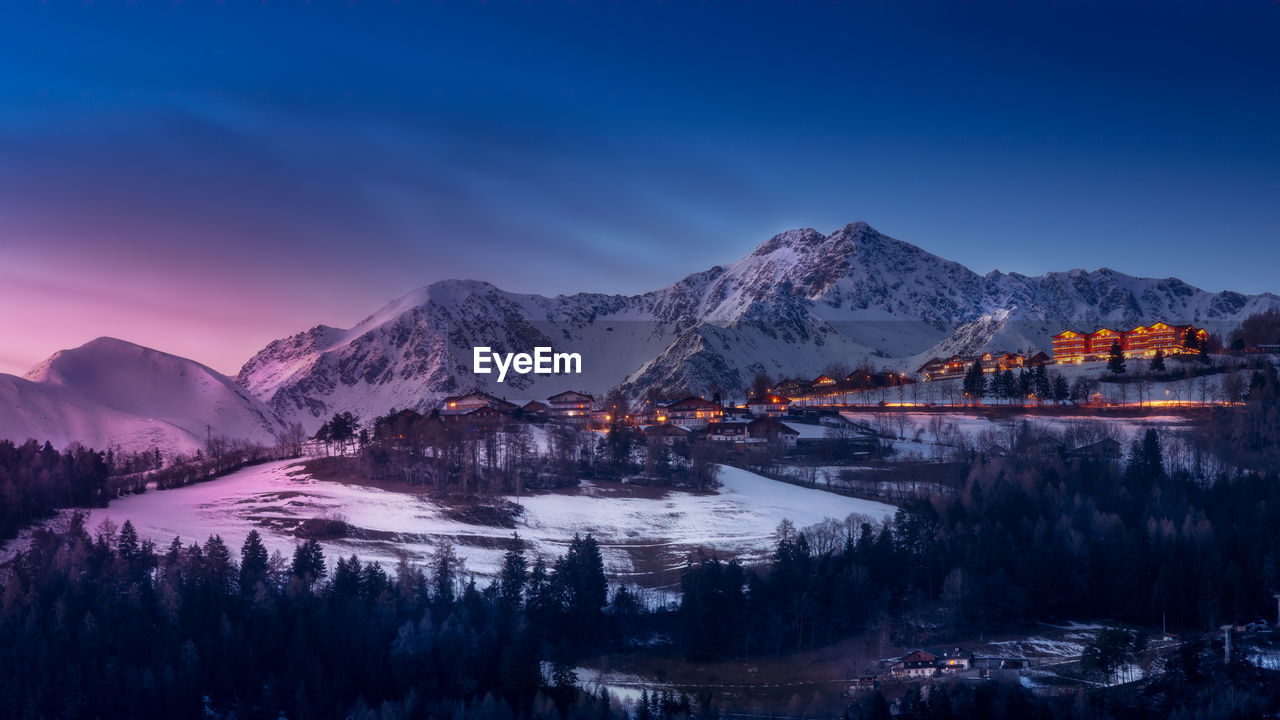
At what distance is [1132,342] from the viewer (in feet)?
497

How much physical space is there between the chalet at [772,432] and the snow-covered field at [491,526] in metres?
17.6

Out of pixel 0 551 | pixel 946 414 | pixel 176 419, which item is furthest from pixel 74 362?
pixel 946 414

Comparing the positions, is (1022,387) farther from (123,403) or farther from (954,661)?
(123,403)

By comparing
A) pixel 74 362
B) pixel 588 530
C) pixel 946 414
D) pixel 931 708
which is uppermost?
pixel 74 362

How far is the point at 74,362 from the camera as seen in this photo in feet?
612

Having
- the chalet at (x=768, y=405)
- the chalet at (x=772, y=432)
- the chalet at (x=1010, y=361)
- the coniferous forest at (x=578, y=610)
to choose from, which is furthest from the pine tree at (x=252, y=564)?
the chalet at (x=1010, y=361)

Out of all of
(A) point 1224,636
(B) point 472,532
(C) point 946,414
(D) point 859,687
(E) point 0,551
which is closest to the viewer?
(D) point 859,687

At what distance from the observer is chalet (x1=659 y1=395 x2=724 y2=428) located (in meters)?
137

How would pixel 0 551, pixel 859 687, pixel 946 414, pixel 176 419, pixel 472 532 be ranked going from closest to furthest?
pixel 859 687 < pixel 0 551 < pixel 472 532 < pixel 946 414 < pixel 176 419

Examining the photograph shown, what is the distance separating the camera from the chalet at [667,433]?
370 feet

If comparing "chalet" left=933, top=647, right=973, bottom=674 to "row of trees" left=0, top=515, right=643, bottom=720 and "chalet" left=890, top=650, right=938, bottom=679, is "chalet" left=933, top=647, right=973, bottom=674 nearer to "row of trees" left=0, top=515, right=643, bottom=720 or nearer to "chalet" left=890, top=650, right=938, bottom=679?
"chalet" left=890, top=650, right=938, bottom=679

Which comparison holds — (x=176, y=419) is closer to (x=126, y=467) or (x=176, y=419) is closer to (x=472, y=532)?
(x=126, y=467)

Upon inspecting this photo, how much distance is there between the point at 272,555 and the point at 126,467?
47.2 m

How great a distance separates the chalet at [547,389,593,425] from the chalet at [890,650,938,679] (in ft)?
249
